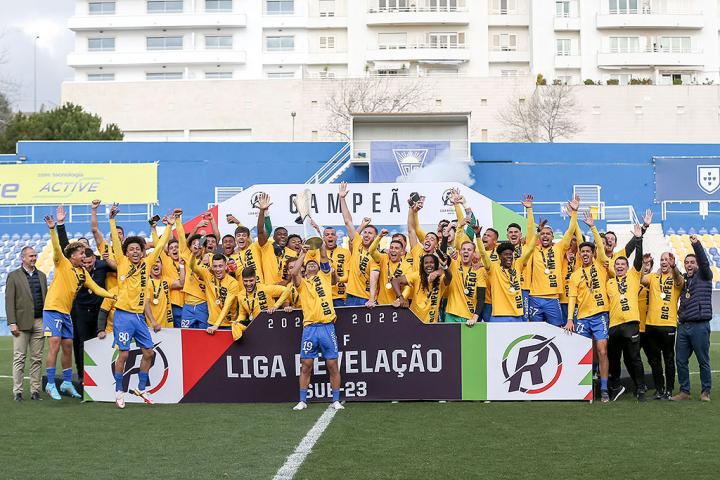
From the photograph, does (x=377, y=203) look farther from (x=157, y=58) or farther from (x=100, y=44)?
(x=100, y=44)

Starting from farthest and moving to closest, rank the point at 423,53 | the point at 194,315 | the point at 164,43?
1. the point at 164,43
2. the point at 423,53
3. the point at 194,315

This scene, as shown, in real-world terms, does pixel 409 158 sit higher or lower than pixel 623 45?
lower

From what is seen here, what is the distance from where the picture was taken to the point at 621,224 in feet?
114

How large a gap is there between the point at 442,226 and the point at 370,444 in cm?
482

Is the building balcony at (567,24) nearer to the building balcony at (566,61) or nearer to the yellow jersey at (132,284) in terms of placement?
the building balcony at (566,61)

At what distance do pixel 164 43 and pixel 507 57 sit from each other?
2342cm

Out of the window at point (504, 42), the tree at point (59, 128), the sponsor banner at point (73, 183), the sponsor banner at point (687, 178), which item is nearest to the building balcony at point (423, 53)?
the window at point (504, 42)

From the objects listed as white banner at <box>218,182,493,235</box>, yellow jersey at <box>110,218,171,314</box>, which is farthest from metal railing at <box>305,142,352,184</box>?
yellow jersey at <box>110,218,171,314</box>

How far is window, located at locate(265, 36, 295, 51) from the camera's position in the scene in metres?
66.9

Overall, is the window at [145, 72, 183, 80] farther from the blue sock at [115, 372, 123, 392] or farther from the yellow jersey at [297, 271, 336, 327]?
the yellow jersey at [297, 271, 336, 327]

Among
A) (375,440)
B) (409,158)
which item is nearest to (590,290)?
(375,440)

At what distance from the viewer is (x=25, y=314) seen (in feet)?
39.1

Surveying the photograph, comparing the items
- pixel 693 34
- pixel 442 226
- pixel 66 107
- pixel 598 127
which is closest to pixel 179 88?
pixel 66 107

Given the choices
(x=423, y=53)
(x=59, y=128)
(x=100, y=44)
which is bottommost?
(x=59, y=128)
